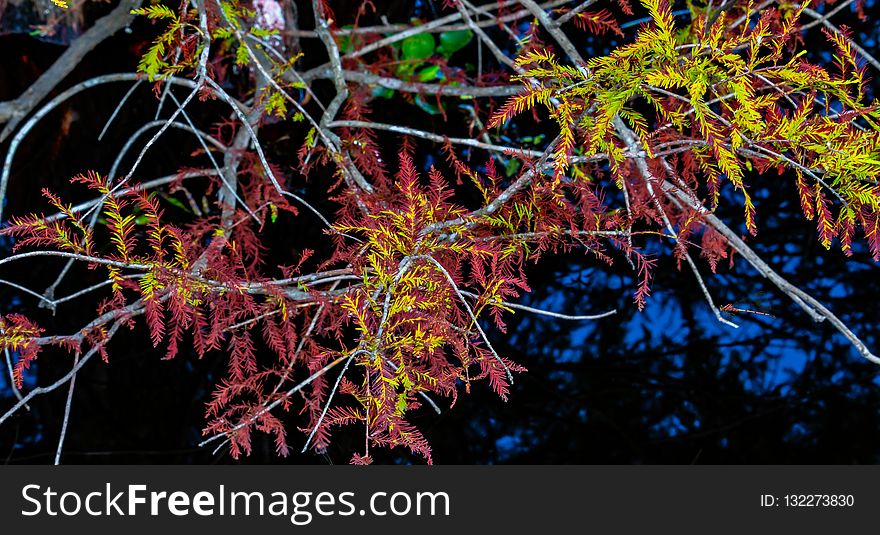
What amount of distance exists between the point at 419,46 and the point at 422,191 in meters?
0.87

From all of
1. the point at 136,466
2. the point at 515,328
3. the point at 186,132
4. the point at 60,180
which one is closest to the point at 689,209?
the point at 515,328

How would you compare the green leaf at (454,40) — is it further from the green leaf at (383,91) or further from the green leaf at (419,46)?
the green leaf at (383,91)

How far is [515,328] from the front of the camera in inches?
71.9

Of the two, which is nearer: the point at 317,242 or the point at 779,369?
the point at 779,369

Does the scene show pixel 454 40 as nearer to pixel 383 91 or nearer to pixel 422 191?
pixel 383 91

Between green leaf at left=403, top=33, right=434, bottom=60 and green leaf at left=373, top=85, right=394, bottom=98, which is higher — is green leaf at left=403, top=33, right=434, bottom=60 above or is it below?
above

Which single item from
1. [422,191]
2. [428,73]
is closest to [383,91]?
[428,73]

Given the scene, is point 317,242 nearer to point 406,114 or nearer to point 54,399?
point 406,114

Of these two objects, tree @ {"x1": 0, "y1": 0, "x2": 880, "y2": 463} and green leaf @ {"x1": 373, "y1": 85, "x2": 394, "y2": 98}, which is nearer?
tree @ {"x1": 0, "y1": 0, "x2": 880, "y2": 463}

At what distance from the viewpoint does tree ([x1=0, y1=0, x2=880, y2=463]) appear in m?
0.90

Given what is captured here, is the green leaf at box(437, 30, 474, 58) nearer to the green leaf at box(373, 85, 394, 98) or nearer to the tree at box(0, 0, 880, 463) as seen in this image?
the tree at box(0, 0, 880, 463)

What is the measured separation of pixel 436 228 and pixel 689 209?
0.51m

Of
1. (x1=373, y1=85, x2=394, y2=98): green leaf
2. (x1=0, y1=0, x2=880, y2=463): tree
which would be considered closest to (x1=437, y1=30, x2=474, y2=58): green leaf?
(x1=0, y1=0, x2=880, y2=463): tree

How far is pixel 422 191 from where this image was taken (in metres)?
1.10
